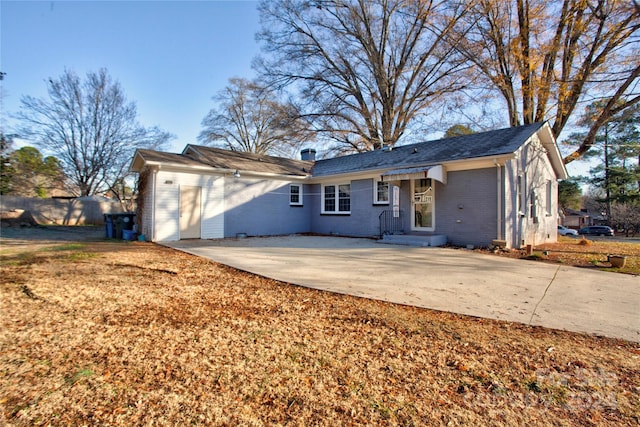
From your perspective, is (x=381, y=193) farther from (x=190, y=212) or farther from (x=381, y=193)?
(x=190, y=212)

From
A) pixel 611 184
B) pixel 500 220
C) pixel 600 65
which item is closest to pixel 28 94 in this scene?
pixel 500 220

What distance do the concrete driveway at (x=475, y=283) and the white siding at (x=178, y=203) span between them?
3.60 meters

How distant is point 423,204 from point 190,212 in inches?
354

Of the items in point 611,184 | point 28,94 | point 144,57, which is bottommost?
point 611,184

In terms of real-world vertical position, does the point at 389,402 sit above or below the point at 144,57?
below

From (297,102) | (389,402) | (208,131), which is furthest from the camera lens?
(208,131)

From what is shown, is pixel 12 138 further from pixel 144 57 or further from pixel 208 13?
pixel 208 13

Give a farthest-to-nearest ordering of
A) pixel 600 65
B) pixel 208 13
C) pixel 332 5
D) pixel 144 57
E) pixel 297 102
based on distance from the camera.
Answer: pixel 297 102, pixel 332 5, pixel 600 65, pixel 144 57, pixel 208 13

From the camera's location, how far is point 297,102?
24078 mm

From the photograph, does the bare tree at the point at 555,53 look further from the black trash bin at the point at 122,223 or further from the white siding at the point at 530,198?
the black trash bin at the point at 122,223

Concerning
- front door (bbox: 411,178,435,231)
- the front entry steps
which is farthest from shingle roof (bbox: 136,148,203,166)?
front door (bbox: 411,178,435,231)

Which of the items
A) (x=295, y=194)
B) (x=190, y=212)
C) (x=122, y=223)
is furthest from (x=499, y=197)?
(x=122, y=223)

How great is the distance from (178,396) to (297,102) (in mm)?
24034

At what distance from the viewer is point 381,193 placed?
13.2 metres
